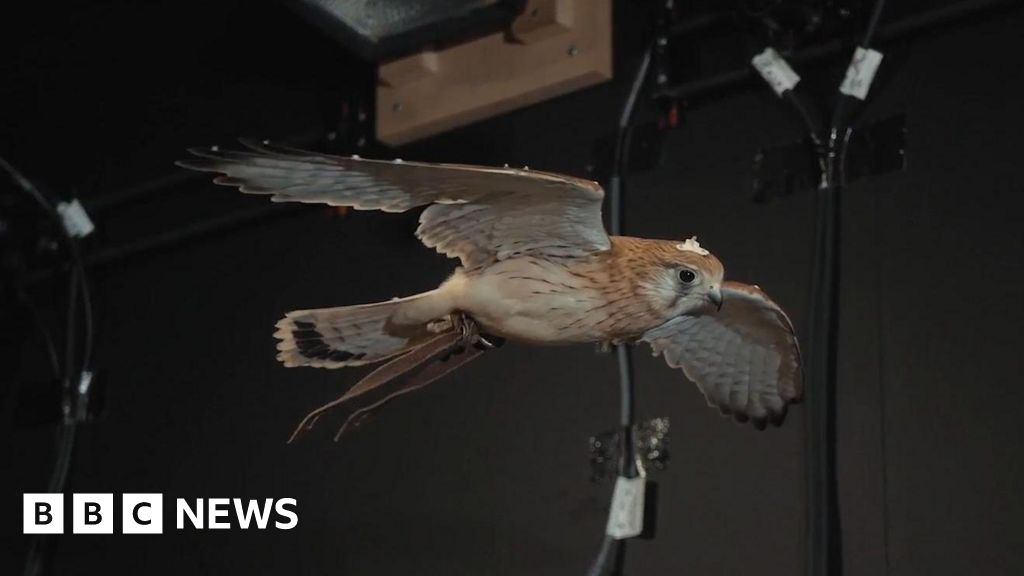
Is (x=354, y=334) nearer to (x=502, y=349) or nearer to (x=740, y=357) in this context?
(x=740, y=357)

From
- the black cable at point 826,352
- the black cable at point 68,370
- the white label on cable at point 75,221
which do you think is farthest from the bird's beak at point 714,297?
the white label on cable at point 75,221

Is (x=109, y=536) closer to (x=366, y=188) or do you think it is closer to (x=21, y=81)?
(x=21, y=81)

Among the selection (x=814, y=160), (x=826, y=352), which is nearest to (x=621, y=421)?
(x=826, y=352)

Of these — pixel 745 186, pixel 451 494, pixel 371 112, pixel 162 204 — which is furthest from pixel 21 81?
pixel 745 186

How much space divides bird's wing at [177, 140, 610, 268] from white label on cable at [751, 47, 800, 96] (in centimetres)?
83

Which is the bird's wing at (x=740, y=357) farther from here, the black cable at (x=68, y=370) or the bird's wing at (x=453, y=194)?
the black cable at (x=68, y=370)

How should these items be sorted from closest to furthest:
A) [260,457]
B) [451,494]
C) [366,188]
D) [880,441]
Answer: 1. [366,188]
2. [880,441]
3. [451,494]
4. [260,457]

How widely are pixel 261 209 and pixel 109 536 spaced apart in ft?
2.10

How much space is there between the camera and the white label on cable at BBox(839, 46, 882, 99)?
1.72 metres

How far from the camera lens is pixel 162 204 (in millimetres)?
2535

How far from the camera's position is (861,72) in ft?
5.66

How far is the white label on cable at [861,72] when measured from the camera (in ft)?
5.66

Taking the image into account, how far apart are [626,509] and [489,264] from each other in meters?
0.71

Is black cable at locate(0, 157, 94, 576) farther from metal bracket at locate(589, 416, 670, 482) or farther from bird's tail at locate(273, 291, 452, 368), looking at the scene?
bird's tail at locate(273, 291, 452, 368)
